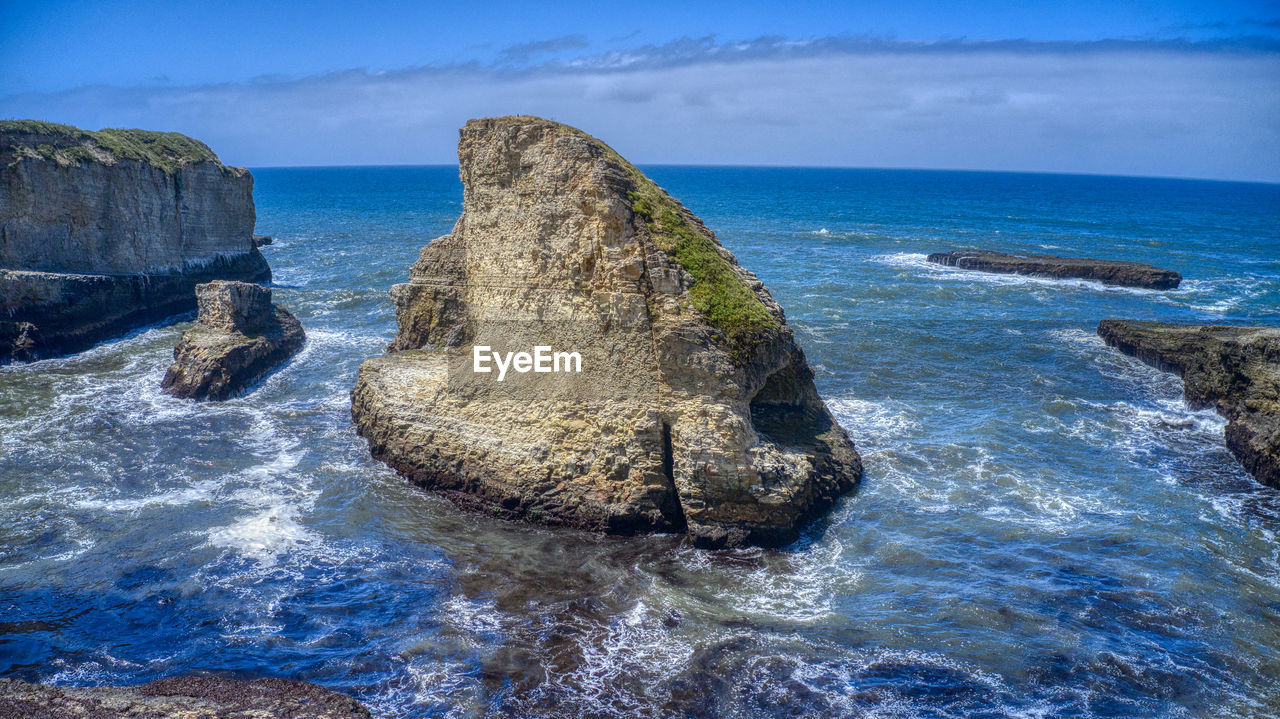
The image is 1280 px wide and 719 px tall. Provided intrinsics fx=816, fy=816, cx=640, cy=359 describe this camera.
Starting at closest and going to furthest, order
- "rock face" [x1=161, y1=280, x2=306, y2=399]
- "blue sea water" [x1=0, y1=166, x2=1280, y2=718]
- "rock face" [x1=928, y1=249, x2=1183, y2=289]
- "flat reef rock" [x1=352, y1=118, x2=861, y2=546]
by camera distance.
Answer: "blue sea water" [x1=0, y1=166, x2=1280, y2=718]
"flat reef rock" [x1=352, y1=118, x2=861, y2=546]
"rock face" [x1=161, y1=280, x2=306, y2=399]
"rock face" [x1=928, y1=249, x2=1183, y2=289]

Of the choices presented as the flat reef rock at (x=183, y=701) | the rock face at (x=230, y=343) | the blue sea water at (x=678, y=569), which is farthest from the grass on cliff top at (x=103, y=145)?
the flat reef rock at (x=183, y=701)

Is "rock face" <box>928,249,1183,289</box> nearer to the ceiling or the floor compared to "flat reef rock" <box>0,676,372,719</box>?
nearer to the ceiling

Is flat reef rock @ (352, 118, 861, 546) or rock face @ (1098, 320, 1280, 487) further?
rock face @ (1098, 320, 1280, 487)

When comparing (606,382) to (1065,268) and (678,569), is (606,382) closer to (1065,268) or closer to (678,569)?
(678,569)

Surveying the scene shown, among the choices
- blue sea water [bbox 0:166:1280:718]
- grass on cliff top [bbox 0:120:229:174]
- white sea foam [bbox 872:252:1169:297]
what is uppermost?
grass on cliff top [bbox 0:120:229:174]

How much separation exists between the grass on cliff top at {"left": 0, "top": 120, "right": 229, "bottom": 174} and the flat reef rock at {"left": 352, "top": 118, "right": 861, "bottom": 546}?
21.7 m

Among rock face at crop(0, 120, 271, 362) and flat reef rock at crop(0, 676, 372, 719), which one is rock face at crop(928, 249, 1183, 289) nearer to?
rock face at crop(0, 120, 271, 362)

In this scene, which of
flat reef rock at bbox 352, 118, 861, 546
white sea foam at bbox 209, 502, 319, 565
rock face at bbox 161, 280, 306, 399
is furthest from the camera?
rock face at bbox 161, 280, 306, 399

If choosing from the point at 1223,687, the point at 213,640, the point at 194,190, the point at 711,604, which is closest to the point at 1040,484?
the point at 1223,687

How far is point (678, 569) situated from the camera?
15.4 meters

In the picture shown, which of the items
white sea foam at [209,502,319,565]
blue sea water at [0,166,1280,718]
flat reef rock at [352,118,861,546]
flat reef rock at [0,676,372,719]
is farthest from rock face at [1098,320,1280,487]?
white sea foam at [209,502,319,565]

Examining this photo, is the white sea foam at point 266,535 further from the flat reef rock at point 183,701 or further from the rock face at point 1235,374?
the rock face at point 1235,374

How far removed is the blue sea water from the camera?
12.2m

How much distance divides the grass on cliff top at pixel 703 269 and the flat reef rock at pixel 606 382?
0.05 m
